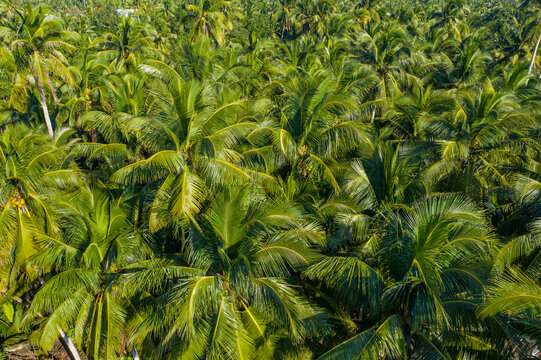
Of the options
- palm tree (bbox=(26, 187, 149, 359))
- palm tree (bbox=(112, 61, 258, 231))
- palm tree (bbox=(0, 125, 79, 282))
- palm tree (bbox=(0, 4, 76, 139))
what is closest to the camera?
palm tree (bbox=(26, 187, 149, 359))

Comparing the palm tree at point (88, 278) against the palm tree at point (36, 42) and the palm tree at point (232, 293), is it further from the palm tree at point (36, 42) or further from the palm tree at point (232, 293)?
the palm tree at point (36, 42)

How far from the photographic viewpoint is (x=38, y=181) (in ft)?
29.3

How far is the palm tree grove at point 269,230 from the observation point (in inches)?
253

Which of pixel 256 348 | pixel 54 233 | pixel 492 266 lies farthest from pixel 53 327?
pixel 492 266

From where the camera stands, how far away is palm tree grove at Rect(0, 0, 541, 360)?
641 cm

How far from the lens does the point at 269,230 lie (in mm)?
8055

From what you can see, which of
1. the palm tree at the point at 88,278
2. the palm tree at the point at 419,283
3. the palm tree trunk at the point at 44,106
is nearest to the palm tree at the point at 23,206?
the palm tree at the point at 88,278

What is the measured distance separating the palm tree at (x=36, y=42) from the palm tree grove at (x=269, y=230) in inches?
2.6

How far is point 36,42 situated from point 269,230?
45.1 ft

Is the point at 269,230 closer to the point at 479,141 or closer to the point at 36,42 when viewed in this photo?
the point at 479,141

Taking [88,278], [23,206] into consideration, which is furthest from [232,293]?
[23,206]

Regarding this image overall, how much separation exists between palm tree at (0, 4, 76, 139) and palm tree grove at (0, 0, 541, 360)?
0.07m

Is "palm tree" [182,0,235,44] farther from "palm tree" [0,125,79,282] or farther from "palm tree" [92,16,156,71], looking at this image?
"palm tree" [0,125,79,282]

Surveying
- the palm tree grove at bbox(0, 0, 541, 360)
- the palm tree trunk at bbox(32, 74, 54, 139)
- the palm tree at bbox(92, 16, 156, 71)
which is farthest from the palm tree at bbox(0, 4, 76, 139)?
the palm tree at bbox(92, 16, 156, 71)
